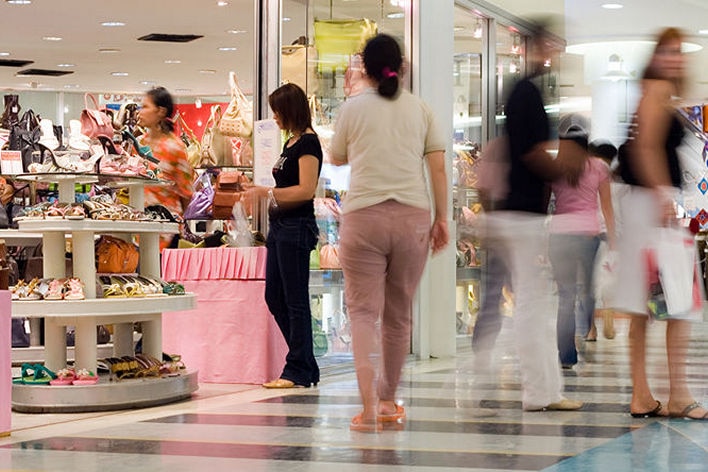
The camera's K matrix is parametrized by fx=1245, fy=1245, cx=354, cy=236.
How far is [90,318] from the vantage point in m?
6.12

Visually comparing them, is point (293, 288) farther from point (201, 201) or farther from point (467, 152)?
point (467, 152)

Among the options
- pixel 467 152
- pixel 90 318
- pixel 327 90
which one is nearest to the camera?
Result: pixel 90 318

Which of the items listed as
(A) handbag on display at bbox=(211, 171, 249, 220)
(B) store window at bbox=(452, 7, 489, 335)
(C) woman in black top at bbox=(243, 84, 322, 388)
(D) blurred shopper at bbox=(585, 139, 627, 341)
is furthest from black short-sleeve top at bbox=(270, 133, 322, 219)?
(B) store window at bbox=(452, 7, 489, 335)

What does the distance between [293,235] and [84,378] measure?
1.29 meters

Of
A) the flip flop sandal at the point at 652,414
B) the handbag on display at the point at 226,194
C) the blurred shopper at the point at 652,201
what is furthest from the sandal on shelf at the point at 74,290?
the flip flop sandal at the point at 652,414

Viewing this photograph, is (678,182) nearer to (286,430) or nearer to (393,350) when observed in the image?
(393,350)

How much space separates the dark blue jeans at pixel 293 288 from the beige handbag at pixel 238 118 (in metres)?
1.08

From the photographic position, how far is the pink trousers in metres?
4.86

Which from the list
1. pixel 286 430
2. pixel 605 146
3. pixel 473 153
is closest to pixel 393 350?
pixel 286 430

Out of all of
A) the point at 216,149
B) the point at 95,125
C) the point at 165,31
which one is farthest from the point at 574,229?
the point at 165,31

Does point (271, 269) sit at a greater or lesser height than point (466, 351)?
greater

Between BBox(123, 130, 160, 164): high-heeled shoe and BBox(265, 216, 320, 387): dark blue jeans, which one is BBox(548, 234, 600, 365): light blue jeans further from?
BBox(123, 130, 160, 164): high-heeled shoe

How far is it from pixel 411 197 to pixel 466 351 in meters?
4.55

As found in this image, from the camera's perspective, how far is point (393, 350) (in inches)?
198
